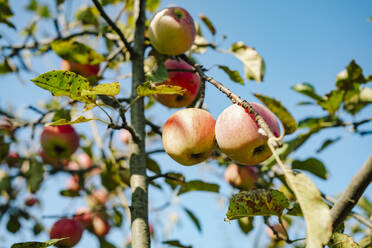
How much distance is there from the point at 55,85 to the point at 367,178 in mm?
722

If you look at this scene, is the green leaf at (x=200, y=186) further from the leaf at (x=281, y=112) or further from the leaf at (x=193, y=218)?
the leaf at (x=281, y=112)

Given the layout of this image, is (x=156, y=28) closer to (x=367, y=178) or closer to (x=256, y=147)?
(x=256, y=147)

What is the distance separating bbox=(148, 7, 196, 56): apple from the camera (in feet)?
3.99

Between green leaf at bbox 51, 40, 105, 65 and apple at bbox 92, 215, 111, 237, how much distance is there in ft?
5.26

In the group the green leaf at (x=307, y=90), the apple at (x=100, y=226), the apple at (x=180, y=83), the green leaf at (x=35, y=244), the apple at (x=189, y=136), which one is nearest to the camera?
the green leaf at (x=35, y=244)

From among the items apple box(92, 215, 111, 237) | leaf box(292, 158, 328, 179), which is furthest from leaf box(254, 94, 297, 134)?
apple box(92, 215, 111, 237)

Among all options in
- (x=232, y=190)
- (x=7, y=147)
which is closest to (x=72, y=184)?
(x=7, y=147)

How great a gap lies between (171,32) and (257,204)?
763 mm

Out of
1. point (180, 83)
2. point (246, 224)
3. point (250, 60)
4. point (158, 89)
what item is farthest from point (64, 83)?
point (246, 224)

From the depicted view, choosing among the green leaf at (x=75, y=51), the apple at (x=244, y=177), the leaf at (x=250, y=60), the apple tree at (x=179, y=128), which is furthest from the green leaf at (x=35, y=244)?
the apple at (x=244, y=177)

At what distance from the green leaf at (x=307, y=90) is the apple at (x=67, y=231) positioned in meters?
1.50

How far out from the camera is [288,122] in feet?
2.24

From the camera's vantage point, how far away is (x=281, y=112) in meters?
0.67

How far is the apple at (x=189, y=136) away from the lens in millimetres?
908
